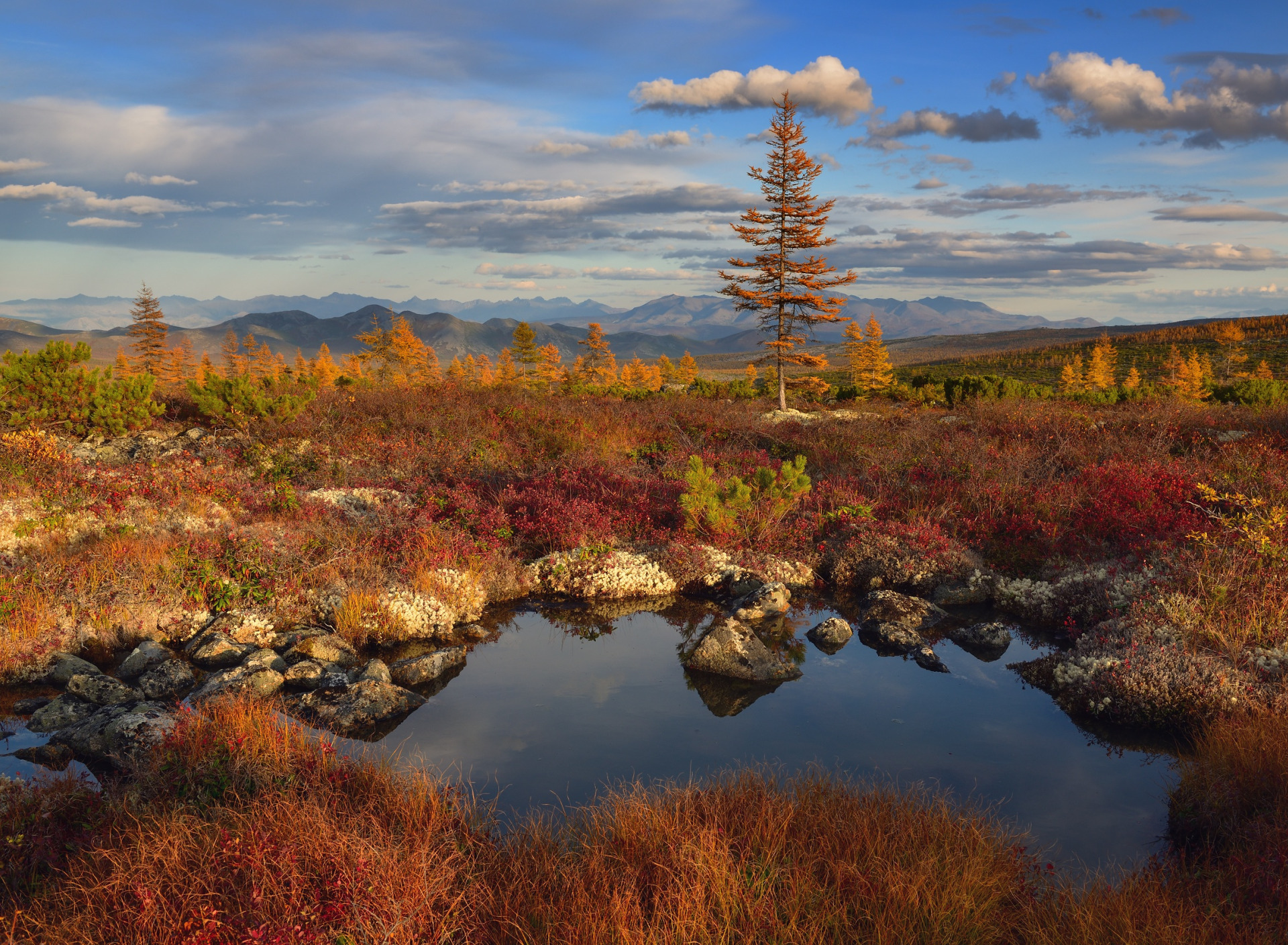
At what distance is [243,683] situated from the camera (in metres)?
7.90

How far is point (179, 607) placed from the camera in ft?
31.9

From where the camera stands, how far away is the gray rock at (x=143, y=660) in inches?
334

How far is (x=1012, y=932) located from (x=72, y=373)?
20.5 metres

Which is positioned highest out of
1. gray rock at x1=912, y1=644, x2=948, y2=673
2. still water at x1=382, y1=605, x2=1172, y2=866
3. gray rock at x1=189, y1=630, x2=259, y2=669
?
gray rock at x1=189, y1=630, x2=259, y2=669

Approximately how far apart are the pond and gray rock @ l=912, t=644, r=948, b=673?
140 mm

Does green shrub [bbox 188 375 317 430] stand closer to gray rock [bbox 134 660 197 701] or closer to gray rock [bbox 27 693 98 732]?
gray rock [bbox 134 660 197 701]

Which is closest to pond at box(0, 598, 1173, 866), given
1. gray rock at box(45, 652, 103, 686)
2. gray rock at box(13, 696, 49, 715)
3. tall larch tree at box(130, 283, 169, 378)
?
gray rock at box(13, 696, 49, 715)

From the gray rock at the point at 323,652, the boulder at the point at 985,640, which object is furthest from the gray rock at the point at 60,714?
the boulder at the point at 985,640

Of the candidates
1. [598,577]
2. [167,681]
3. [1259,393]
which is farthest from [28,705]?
[1259,393]

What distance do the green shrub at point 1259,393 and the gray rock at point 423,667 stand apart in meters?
22.8

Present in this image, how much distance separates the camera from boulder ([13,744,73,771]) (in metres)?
6.57

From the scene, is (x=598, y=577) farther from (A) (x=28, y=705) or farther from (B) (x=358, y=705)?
(A) (x=28, y=705)

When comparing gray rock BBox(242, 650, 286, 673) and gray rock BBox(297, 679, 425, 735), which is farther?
gray rock BBox(242, 650, 286, 673)

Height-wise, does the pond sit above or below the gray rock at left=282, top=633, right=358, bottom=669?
below
